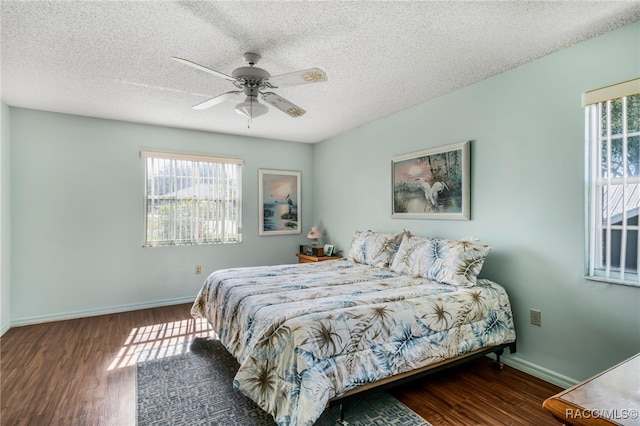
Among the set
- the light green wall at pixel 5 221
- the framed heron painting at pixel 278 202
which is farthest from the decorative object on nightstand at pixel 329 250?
the light green wall at pixel 5 221

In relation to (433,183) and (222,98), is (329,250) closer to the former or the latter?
(433,183)

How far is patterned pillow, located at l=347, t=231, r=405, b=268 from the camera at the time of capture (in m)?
3.48

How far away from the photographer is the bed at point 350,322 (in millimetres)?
1755

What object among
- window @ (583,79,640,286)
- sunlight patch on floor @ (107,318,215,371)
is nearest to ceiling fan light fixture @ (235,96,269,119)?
sunlight patch on floor @ (107,318,215,371)

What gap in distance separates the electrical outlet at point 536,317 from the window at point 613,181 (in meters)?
0.48

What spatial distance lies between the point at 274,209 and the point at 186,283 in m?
1.73

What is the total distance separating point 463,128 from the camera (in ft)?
10.3

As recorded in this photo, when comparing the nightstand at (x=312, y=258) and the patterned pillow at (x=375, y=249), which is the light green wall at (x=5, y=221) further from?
the patterned pillow at (x=375, y=249)

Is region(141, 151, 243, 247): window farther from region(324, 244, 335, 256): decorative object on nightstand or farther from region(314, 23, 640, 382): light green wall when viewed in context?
region(314, 23, 640, 382): light green wall

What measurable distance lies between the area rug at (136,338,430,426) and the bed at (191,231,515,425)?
0.80 feet

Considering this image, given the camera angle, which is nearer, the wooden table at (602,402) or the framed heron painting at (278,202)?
the wooden table at (602,402)

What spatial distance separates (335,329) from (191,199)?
3.50 metres

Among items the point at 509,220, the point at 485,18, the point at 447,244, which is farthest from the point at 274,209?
the point at 485,18

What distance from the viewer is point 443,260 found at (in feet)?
9.16
